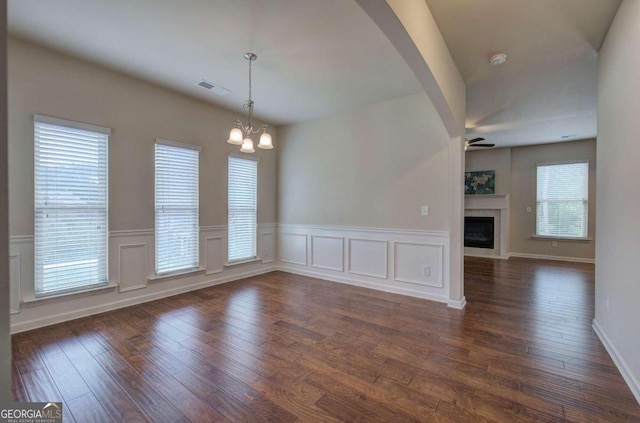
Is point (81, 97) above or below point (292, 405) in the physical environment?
above

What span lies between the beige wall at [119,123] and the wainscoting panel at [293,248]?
4.19ft

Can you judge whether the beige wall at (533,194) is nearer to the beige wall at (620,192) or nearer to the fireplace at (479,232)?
the fireplace at (479,232)

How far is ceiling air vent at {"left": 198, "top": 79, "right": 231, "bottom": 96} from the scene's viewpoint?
3664 mm

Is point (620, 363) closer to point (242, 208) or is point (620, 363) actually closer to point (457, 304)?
point (457, 304)

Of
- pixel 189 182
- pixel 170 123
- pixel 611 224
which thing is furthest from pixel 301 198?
pixel 611 224

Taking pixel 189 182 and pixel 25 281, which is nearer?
pixel 25 281

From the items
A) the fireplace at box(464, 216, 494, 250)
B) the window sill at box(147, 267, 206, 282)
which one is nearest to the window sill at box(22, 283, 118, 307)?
the window sill at box(147, 267, 206, 282)

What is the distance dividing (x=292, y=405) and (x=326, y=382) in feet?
1.04

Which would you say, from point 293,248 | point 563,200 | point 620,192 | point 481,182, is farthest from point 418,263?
point 563,200

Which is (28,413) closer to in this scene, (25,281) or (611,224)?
(25,281)

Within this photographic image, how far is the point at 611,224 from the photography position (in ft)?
7.91

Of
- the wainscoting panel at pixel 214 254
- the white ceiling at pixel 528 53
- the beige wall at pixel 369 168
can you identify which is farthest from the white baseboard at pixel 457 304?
the wainscoting panel at pixel 214 254

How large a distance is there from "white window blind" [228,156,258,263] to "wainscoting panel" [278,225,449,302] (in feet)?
2.21

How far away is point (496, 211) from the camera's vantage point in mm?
7086
